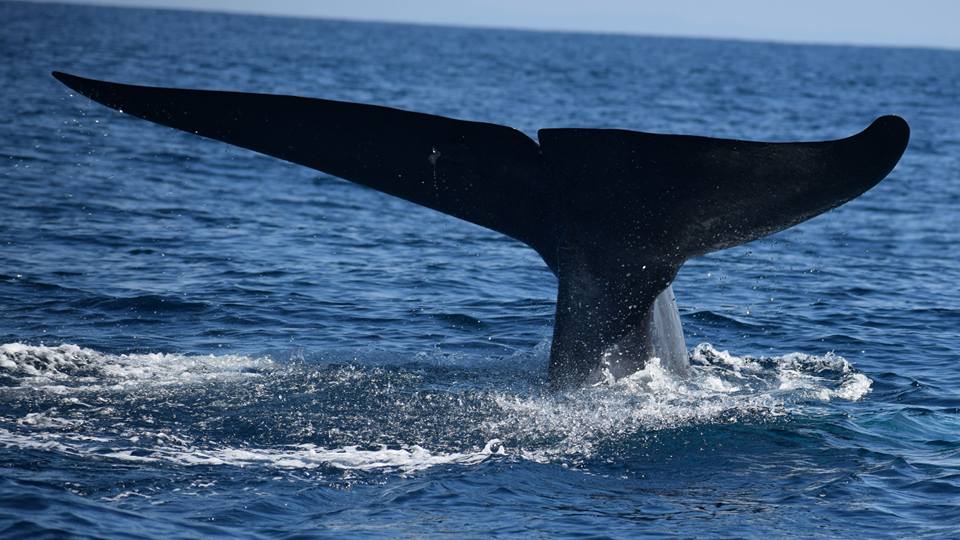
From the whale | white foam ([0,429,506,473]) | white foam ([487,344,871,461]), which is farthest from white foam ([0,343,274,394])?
the whale

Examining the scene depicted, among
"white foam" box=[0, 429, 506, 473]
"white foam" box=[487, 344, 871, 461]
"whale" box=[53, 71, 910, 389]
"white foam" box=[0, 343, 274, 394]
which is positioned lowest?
"white foam" box=[0, 429, 506, 473]

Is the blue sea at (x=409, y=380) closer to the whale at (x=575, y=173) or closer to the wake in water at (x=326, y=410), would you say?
the wake in water at (x=326, y=410)

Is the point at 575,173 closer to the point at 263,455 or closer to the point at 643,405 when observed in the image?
the point at 643,405

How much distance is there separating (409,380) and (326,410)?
3.42 feet

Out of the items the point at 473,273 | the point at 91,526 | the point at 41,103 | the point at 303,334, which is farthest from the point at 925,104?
the point at 91,526

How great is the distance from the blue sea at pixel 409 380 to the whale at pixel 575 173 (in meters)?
0.32

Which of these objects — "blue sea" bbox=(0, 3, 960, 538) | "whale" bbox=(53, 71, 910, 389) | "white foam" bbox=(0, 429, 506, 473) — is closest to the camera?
"whale" bbox=(53, 71, 910, 389)

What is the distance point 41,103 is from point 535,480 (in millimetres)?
27929

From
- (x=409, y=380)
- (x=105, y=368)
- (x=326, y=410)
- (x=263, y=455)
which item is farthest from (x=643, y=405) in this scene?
(x=105, y=368)

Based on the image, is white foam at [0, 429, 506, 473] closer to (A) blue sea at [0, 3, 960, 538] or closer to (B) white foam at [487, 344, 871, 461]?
(A) blue sea at [0, 3, 960, 538]

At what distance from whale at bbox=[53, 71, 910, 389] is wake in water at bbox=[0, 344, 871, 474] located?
0.76 m

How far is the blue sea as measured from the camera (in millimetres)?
6824

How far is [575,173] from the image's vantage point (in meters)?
7.02

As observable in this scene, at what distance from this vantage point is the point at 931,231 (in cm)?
1916
